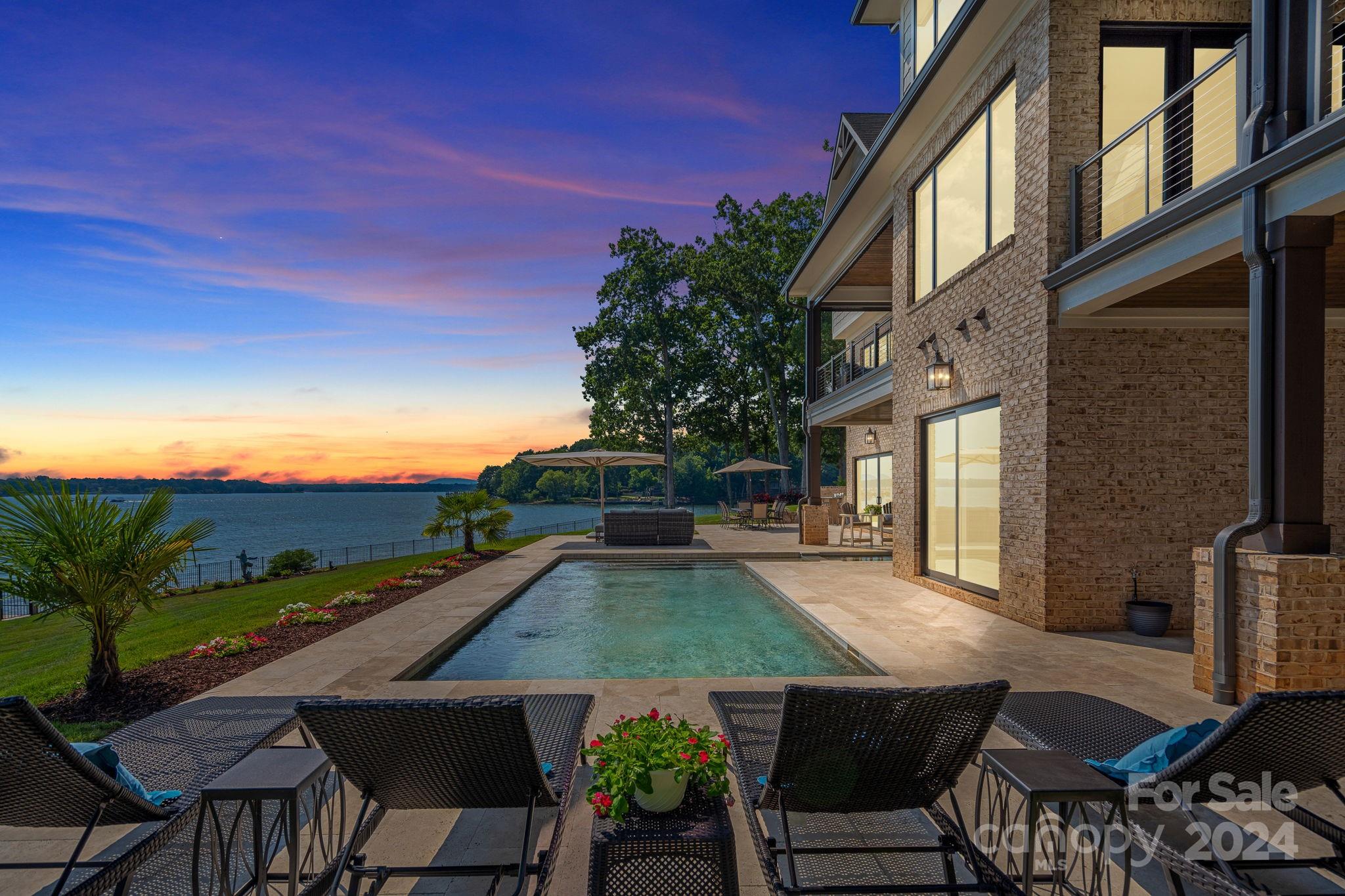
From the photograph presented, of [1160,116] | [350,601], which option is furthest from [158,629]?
[1160,116]

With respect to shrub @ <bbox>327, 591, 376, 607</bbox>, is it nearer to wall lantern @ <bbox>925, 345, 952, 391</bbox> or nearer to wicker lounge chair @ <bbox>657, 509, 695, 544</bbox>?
wicker lounge chair @ <bbox>657, 509, 695, 544</bbox>

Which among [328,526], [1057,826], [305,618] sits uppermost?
[1057,826]

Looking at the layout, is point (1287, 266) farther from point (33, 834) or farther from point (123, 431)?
point (123, 431)

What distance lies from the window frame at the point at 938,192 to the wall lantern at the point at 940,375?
4.23ft

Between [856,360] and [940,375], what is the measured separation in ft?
41.9

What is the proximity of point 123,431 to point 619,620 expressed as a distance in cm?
2681

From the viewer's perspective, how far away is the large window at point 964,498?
806 centimetres

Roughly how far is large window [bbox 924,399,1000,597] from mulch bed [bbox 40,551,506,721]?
798cm

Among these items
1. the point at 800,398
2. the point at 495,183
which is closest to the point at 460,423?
the point at 800,398

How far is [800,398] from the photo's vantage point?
31.8 metres

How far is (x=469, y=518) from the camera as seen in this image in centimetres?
1367

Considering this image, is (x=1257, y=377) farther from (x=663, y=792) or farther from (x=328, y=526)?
(x=328, y=526)

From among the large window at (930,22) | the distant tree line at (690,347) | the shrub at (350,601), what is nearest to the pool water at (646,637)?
the shrub at (350,601)

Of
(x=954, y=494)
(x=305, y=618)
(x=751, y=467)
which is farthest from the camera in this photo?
(x=751, y=467)
